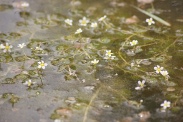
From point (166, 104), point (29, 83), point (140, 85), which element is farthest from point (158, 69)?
point (29, 83)

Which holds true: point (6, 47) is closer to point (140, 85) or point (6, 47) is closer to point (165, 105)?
point (140, 85)

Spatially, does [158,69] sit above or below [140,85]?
above

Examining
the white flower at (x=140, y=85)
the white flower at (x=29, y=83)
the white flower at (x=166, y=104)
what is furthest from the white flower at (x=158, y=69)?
the white flower at (x=29, y=83)

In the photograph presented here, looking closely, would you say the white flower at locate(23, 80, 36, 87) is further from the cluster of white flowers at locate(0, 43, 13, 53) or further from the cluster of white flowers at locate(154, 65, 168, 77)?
the cluster of white flowers at locate(154, 65, 168, 77)

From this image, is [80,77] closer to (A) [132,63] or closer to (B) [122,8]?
(A) [132,63]

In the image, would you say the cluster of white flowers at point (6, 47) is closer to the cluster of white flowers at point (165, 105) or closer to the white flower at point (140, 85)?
the white flower at point (140, 85)

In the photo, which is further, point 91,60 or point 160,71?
point 91,60

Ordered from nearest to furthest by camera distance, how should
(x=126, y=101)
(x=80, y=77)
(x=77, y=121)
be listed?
(x=77, y=121)
(x=126, y=101)
(x=80, y=77)

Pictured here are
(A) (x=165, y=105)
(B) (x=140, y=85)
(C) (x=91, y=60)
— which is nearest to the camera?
(A) (x=165, y=105)

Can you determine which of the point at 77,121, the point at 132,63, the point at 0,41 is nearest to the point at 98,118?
the point at 77,121

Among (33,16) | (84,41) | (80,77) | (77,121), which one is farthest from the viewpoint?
(33,16)
